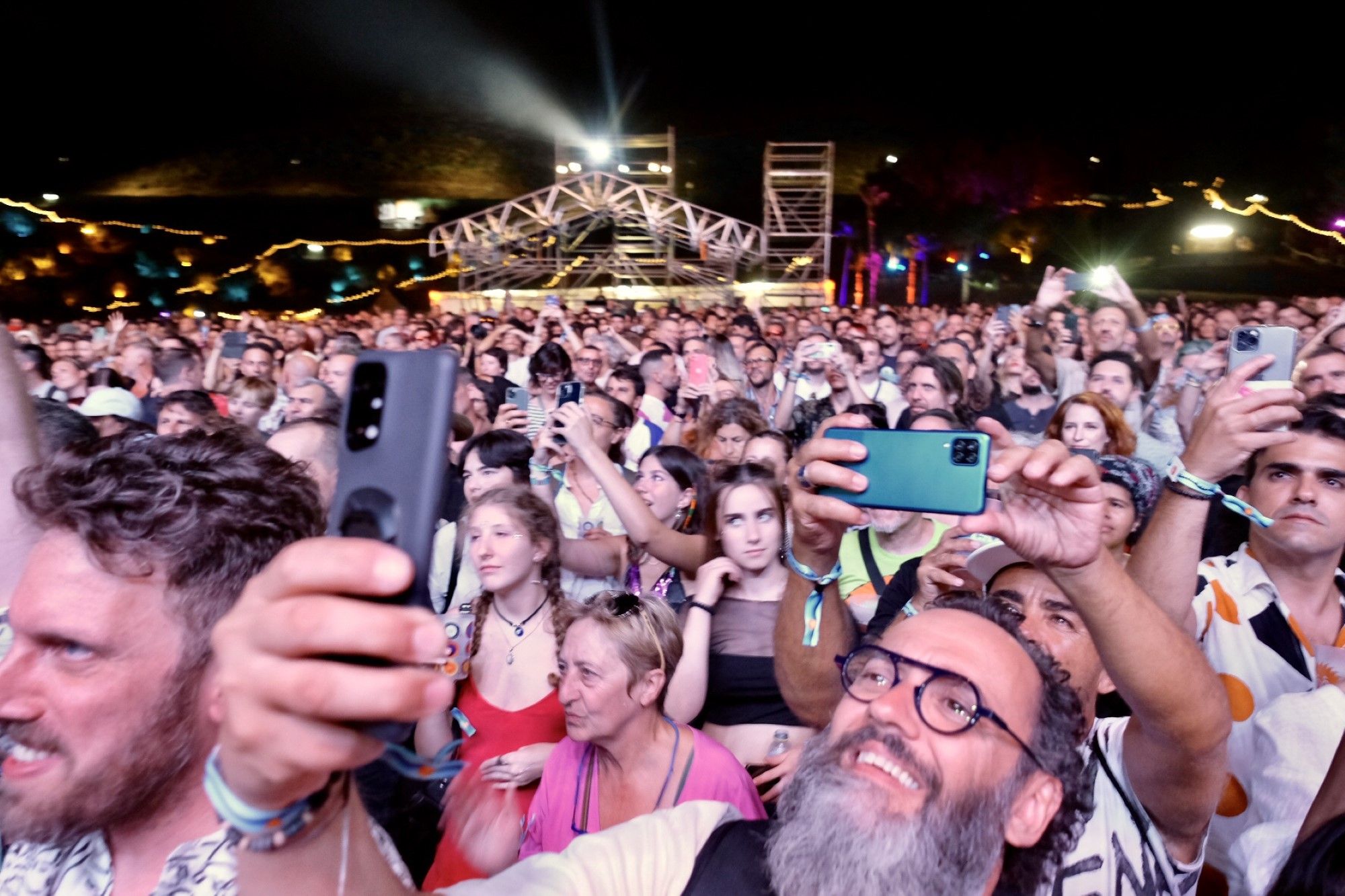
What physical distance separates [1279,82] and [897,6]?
390 inches

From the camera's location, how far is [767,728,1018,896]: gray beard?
56.4 inches

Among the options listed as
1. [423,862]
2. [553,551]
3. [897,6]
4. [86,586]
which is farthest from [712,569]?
[897,6]

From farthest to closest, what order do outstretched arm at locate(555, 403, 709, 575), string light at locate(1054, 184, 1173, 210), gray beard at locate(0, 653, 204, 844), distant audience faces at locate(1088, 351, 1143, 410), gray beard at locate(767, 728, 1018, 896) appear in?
1. string light at locate(1054, 184, 1173, 210)
2. distant audience faces at locate(1088, 351, 1143, 410)
3. outstretched arm at locate(555, 403, 709, 575)
4. gray beard at locate(767, 728, 1018, 896)
5. gray beard at locate(0, 653, 204, 844)

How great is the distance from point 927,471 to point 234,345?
23.4 ft

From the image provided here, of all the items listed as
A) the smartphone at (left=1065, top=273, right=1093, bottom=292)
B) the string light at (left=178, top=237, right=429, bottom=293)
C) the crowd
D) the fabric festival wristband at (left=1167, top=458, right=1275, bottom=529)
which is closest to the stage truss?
the string light at (left=178, top=237, right=429, bottom=293)

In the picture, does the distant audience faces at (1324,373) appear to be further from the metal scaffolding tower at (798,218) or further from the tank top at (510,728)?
the metal scaffolding tower at (798,218)

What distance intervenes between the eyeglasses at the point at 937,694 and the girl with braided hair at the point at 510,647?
43.7 inches

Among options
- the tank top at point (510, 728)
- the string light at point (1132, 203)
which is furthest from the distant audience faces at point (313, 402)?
the string light at point (1132, 203)

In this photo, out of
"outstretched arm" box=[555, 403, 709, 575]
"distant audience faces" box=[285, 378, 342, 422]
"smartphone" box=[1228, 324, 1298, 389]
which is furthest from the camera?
"distant audience faces" box=[285, 378, 342, 422]

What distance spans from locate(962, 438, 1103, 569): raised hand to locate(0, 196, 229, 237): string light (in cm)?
2637

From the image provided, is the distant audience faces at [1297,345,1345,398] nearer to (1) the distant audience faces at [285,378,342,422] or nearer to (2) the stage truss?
(1) the distant audience faces at [285,378,342,422]

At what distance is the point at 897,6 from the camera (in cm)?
2578

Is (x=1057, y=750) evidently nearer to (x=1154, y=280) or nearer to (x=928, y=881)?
(x=928, y=881)

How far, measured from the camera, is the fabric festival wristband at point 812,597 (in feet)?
6.48
